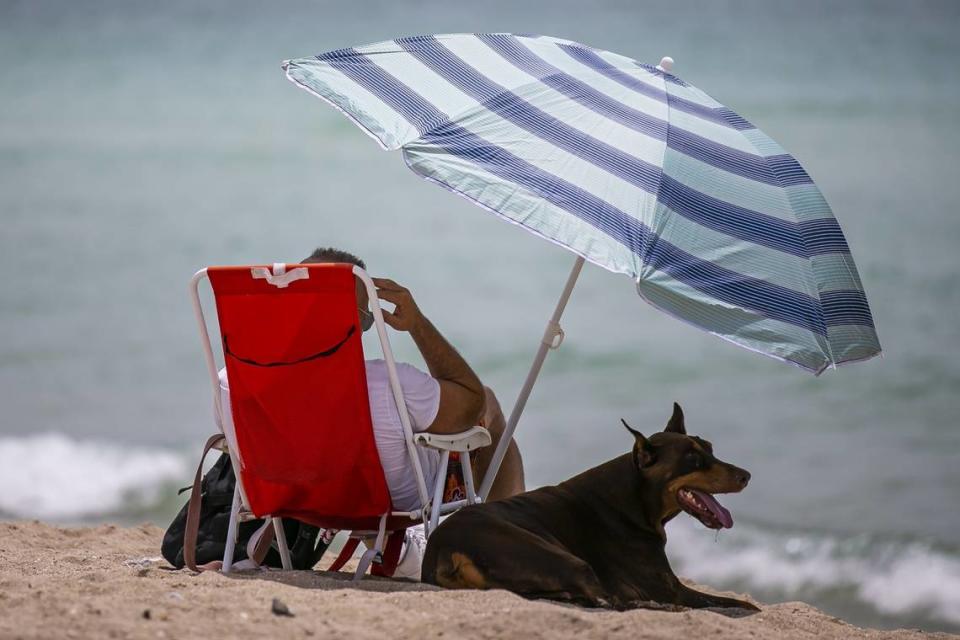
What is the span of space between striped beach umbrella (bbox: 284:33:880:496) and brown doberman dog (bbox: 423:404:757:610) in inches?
19.3

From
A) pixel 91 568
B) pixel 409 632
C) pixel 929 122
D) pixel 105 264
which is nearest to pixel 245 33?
pixel 105 264

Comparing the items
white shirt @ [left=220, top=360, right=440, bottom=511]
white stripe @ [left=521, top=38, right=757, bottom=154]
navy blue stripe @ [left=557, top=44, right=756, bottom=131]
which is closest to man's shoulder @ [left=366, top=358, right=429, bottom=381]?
white shirt @ [left=220, top=360, right=440, bottom=511]

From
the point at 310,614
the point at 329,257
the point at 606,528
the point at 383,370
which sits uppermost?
the point at 329,257

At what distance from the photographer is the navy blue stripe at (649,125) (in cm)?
419

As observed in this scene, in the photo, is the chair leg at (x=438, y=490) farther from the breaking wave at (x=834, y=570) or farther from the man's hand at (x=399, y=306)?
the breaking wave at (x=834, y=570)

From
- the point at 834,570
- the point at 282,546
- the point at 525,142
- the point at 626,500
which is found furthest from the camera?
the point at 834,570

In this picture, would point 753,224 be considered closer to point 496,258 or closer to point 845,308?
point 845,308

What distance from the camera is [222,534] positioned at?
4.59m

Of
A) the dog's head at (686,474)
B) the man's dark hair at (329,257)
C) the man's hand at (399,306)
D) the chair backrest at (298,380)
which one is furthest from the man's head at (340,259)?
the dog's head at (686,474)

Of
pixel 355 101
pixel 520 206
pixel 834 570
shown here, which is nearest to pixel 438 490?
pixel 520 206

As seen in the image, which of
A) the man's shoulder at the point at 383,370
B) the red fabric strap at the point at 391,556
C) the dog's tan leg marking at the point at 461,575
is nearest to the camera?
the dog's tan leg marking at the point at 461,575

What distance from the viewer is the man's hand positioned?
4066mm

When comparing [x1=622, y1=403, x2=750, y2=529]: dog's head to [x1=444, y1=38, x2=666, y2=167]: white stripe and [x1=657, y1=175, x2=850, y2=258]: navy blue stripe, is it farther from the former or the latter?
[x1=444, y1=38, x2=666, y2=167]: white stripe

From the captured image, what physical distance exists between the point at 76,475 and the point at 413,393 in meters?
5.91
